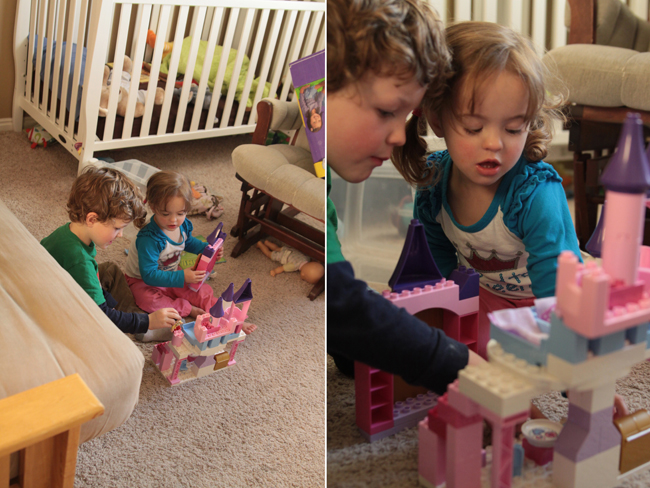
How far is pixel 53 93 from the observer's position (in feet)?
7.34

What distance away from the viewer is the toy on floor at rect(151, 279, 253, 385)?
1.21 metres

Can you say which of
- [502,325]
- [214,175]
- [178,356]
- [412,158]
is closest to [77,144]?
[214,175]

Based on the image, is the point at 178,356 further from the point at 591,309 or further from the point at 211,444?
the point at 591,309

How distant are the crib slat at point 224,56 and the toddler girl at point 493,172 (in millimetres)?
1733

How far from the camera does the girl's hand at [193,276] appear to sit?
1.46 metres

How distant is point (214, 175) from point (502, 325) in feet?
6.74

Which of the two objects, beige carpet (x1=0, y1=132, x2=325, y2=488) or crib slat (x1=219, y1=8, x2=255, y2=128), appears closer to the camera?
beige carpet (x1=0, y1=132, x2=325, y2=488)

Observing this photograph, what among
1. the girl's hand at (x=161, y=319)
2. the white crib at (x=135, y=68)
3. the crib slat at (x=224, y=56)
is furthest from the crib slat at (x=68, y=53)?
the girl's hand at (x=161, y=319)

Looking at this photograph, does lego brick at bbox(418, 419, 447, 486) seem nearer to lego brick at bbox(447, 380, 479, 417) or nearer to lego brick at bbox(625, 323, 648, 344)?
lego brick at bbox(447, 380, 479, 417)

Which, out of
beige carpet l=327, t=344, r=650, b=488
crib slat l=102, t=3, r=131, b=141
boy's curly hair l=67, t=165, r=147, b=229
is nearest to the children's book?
boy's curly hair l=67, t=165, r=147, b=229

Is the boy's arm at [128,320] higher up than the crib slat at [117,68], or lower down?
lower down

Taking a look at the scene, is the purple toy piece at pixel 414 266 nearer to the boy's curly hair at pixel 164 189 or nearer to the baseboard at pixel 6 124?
the boy's curly hair at pixel 164 189

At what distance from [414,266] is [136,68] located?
1.82 metres

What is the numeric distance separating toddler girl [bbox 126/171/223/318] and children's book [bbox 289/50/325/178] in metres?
0.35
